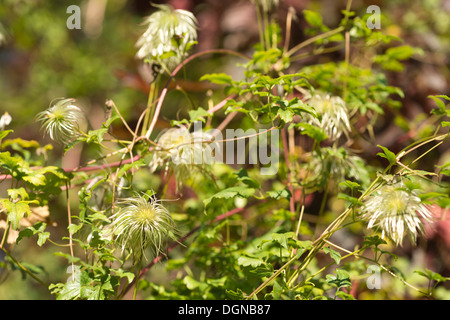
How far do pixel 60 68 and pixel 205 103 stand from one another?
0.93 m

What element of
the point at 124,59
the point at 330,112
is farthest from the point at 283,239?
the point at 124,59

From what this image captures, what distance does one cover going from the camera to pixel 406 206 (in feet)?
2.41

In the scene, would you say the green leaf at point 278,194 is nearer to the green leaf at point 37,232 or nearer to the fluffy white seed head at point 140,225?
the fluffy white seed head at point 140,225

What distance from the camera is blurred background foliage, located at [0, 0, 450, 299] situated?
1579 millimetres

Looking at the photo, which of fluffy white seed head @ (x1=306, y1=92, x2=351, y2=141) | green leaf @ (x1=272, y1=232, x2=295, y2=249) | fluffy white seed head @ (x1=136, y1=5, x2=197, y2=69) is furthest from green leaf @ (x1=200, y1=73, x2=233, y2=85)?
green leaf @ (x1=272, y1=232, x2=295, y2=249)

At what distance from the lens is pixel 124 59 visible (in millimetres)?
2264

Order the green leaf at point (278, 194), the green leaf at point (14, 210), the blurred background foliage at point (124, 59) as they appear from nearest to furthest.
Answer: the green leaf at point (14, 210) → the green leaf at point (278, 194) → the blurred background foliage at point (124, 59)

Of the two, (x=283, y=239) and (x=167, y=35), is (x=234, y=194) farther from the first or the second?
(x=167, y=35)

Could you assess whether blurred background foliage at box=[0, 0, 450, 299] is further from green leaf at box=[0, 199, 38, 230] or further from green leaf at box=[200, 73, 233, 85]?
green leaf at box=[0, 199, 38, 230]

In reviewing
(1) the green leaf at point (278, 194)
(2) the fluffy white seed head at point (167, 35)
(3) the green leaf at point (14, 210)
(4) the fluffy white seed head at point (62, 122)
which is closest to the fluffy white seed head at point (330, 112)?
(1) the green leaf at point (278, 194)

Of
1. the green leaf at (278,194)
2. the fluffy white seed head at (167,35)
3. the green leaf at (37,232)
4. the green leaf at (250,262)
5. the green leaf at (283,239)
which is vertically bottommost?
the green leaf at (250,262)

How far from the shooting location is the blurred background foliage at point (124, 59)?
1579 mm
